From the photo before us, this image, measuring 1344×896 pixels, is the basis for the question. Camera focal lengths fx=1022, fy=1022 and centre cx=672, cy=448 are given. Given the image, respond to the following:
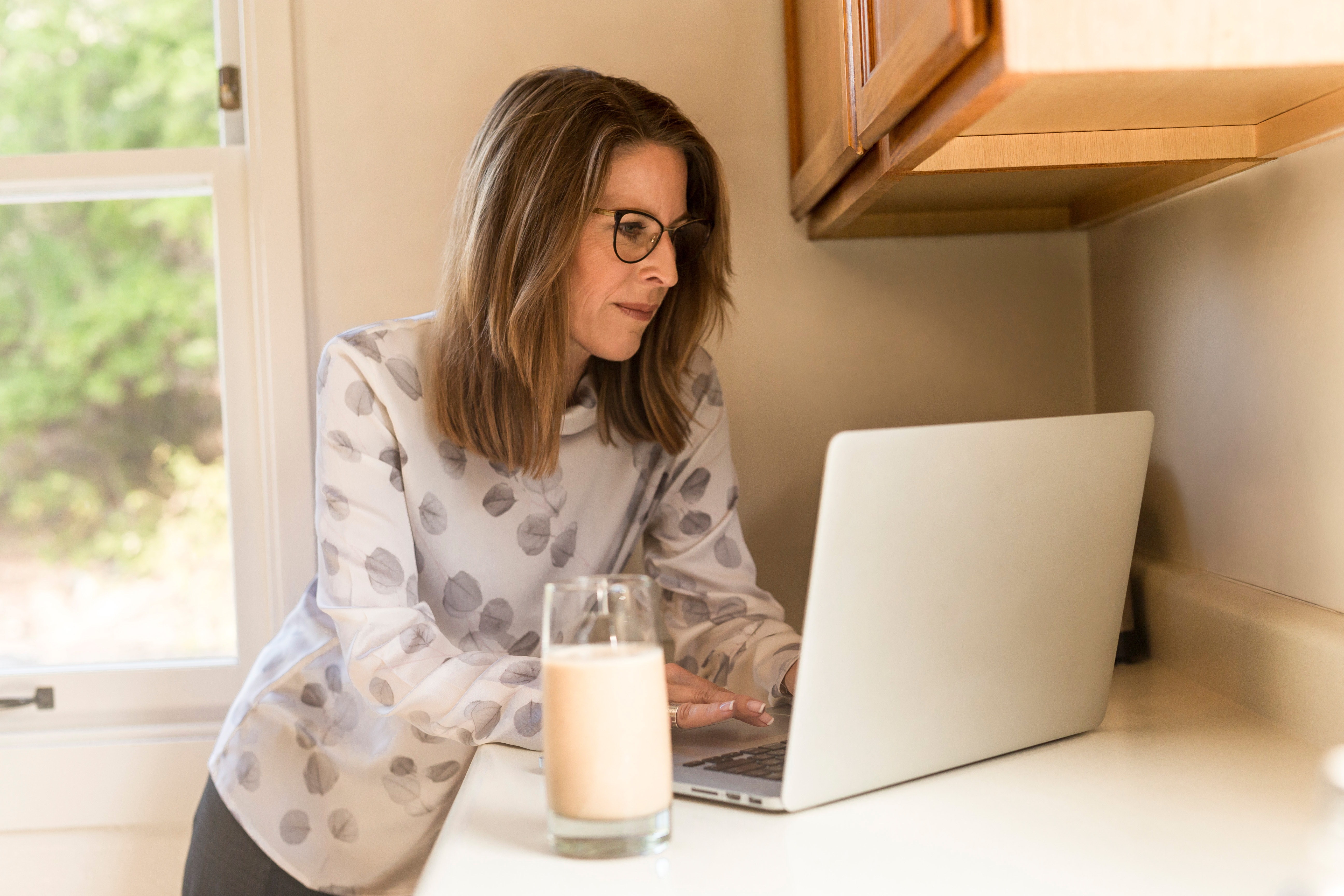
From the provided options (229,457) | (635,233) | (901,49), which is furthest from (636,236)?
(229,457)

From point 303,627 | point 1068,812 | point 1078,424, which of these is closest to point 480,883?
point 1068,812

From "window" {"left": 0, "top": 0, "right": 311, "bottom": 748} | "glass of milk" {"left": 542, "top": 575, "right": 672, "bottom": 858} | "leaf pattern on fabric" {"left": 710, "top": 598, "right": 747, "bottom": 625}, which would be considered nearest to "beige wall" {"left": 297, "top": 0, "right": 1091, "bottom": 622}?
"window" {"left": 0, "top": 0, "right": 311, "bottom": 748}

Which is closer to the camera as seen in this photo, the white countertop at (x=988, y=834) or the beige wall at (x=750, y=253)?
the white countertop at (x=988, y=834)

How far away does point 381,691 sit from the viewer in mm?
875

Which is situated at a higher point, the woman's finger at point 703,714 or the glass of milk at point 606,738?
the glass of milk at point 606,738

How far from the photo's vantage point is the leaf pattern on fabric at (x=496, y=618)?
1.10 meters

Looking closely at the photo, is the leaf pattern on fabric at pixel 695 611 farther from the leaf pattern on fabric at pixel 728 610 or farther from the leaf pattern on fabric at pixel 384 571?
the leaf pattern on fabric at pixel 384 571

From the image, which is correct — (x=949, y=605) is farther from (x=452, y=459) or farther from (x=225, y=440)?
(x=225, y=440)

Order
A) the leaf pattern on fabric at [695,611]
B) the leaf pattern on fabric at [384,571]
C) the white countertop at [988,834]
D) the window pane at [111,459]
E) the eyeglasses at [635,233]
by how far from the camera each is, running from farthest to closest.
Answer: the window pane at [111,459] < the leaf pattern on fabric at [695,611] < the eyeglasses at [635,233] < the leaf pattern on fabric at [384,571] < the white countertop at [988,834]

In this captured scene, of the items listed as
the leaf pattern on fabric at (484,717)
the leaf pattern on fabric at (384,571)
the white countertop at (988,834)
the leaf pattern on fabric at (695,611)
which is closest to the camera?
the white countertop at (988,834)

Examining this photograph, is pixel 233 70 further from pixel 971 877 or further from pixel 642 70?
pixel 971 877

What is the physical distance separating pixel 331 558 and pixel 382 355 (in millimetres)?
221

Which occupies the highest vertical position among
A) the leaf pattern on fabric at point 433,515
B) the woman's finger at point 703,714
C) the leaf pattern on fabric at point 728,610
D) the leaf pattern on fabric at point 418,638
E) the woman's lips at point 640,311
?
the woman's lips at point 640,311

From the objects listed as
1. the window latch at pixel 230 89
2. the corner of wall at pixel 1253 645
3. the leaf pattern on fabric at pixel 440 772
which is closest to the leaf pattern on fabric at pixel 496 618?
the leaf pattern on fabric at pixel 440 772
